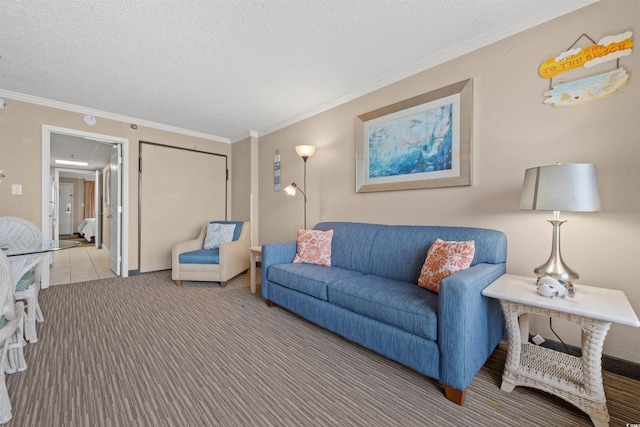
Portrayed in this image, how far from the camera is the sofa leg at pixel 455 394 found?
4.51ft

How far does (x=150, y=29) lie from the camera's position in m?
2.02

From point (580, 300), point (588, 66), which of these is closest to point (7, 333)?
point (580, 300)

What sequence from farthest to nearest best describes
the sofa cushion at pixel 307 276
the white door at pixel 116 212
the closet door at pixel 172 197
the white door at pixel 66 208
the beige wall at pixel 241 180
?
the white door at pixel 66 208 < the beige wall at pixel 241 180 < the closet door at pixel 172 197 < the white door at pixel 116 212 < the sofa cushion at pixel 307 276

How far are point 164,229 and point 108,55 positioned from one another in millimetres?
2686

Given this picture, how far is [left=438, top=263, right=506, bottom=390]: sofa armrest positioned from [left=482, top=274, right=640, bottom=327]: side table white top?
114 millimetres

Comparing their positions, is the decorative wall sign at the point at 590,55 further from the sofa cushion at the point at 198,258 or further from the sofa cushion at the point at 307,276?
the sofa cushion at the point at 198,258

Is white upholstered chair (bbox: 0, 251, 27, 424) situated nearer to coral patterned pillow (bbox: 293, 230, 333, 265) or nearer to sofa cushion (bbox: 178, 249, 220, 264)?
sofa cushion (bbox: 178, 249, 220, 264)

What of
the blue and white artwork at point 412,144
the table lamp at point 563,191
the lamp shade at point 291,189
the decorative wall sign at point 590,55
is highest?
the decorative wall sign at point 590,55

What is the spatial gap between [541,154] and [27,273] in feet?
13.4

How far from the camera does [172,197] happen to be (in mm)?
4383

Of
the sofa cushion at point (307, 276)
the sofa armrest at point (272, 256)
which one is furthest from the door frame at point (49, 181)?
the sofa cushion at point (307, 276)

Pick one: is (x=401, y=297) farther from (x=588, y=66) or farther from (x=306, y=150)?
(x=306, y=150)

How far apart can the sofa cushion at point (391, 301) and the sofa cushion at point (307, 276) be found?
0.11m

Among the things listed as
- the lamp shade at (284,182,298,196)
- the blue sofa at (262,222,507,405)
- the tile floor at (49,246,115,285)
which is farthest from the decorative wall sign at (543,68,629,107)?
the tile floor at (49,246,115,285)
